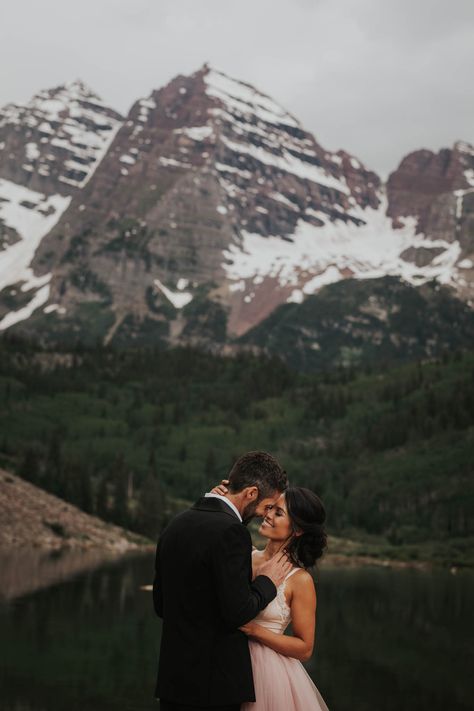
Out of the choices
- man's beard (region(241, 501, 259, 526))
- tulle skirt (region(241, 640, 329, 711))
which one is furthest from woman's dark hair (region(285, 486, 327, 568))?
tulle skirt (region(241, 640, 329, 711))

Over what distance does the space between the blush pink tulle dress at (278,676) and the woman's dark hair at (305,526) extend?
1.12 feet

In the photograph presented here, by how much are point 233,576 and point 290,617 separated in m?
1.60

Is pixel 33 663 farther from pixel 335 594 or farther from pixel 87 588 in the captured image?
pixel 335 594

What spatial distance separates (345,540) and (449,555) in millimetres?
27331

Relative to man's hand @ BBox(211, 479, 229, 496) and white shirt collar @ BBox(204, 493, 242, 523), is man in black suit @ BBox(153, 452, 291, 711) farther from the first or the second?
man's hand @ BBox(211, 479, 229, 496)

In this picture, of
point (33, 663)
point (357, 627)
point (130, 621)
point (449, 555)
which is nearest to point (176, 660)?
point (33, 663)

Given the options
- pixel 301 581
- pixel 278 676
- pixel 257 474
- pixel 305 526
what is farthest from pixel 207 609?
pixel 305 526

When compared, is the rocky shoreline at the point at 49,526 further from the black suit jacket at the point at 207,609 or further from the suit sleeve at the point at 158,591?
the black suit jacket at the point at 207,609

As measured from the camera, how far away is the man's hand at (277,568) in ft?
46.2

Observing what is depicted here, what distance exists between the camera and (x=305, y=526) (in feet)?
47.5

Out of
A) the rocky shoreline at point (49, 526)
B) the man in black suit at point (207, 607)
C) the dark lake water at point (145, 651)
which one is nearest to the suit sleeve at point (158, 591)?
the man in black suit at point (207, 607)

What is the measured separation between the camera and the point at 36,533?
13450 centimetres

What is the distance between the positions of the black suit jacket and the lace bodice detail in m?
0.57

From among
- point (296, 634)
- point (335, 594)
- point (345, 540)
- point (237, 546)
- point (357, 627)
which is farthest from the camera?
point (345, 540)
